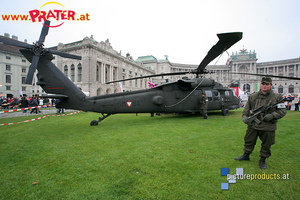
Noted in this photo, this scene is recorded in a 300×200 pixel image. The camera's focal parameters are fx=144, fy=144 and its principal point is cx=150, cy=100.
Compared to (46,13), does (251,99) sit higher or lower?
lower

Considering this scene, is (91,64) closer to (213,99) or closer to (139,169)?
(213,99)

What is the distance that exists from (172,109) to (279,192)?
6868 mm

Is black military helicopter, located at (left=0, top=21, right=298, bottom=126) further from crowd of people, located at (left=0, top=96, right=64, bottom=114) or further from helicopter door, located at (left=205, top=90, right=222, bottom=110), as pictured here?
crowd of people, located at (left=0, top=96, right=64, bottom=114)

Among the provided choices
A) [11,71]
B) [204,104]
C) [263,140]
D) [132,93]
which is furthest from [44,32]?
[11,71]

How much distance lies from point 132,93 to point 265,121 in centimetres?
619

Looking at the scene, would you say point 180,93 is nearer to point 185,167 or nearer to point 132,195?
point 185,167

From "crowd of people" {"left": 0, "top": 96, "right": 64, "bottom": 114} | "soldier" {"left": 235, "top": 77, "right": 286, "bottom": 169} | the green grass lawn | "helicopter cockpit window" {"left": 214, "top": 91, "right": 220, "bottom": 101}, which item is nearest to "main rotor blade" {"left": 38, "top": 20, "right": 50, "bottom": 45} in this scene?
the green grass lawn

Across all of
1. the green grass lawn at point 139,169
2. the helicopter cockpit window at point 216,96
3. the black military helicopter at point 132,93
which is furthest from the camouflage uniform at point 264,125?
the helicopter cockpit window at point 216,96

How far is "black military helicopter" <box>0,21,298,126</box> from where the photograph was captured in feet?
19.3

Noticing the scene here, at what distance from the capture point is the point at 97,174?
2896 mm

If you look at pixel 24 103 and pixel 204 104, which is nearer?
pixel 204 104

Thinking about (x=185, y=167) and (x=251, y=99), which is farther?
(x=251, y=99)

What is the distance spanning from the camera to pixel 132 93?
321 inches

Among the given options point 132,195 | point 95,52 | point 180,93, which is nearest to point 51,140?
point 132,195
